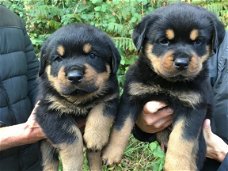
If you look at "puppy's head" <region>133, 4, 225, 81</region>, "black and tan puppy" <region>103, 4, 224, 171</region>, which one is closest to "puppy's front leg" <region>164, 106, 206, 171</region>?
"black and tan puppy" <region>103, 4, 224, 171</region>

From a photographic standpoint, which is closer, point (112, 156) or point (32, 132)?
point (112, 156)

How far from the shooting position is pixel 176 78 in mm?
2684

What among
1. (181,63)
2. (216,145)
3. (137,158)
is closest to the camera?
(181,63)

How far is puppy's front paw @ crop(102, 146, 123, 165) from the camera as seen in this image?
2740 mm

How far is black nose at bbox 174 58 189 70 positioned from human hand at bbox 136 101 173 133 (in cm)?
37

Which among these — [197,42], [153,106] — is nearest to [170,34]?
[197,42]

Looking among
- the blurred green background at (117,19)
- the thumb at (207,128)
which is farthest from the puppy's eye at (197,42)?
the blurred green background at (117,19)

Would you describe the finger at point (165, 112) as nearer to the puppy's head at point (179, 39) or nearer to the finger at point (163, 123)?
the finger at point (163, 123)

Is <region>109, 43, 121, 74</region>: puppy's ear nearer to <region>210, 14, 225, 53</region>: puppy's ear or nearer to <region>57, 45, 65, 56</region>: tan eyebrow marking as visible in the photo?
<region>57, 45, 65, 56</region>: tan eyebrow marking

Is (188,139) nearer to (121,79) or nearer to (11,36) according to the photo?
(11,36)

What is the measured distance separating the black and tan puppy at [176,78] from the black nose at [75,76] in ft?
1.29

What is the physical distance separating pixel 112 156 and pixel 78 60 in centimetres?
65

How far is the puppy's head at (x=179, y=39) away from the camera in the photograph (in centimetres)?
261

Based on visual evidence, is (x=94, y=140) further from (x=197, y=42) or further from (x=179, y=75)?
(x=197, y=42)
